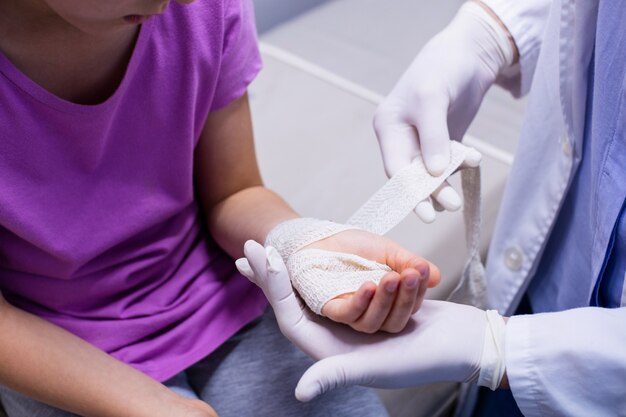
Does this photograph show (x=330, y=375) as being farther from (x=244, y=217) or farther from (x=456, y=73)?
(x=456, y=73)

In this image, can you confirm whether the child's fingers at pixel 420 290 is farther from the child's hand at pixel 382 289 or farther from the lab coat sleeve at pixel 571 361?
the lab coat sleeve at pixel 571 361

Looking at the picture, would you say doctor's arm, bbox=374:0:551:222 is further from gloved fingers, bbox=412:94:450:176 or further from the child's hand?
the child's hand

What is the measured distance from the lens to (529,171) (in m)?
0.97

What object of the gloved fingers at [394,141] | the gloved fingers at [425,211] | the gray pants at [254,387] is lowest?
the gray pants at [254,387]

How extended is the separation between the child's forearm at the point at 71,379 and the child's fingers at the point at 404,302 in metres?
0.24

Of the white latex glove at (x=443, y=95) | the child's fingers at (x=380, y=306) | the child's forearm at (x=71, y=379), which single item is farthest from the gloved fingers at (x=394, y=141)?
the child's forearm at (x=71, y=379)

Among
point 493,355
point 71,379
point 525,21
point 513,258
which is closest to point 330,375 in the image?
point 493,355

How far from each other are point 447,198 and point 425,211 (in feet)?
0.12

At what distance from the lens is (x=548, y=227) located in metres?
0.94

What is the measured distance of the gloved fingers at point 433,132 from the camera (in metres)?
0.85

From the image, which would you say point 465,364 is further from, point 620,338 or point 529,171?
point 529,171

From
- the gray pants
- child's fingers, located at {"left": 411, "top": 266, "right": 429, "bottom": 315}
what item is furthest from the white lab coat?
the gray pants

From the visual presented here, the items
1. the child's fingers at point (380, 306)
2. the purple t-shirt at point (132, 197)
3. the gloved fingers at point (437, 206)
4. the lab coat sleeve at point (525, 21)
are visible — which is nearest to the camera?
the child's fingers at point (380, 306)

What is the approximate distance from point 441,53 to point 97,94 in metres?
0.45
